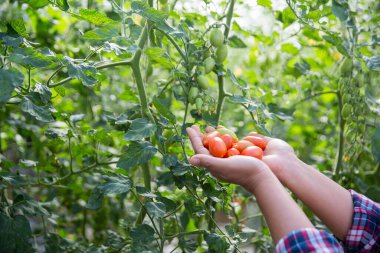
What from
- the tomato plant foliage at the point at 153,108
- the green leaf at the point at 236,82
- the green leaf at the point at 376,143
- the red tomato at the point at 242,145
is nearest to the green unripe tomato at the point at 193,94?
the tomato plant foliage at the point at 153,108

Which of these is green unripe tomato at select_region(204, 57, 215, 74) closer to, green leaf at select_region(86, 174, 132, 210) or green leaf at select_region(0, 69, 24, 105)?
green leaf at select_region(86, 174, 132, 210)

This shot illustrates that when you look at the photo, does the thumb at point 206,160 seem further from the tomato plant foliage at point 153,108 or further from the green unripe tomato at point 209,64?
the green unripe tomato at point 209,64

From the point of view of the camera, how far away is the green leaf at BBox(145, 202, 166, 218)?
46.2 inches

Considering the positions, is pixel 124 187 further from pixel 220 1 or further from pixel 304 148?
pixel 304 148

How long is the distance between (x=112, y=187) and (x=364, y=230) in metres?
0.64

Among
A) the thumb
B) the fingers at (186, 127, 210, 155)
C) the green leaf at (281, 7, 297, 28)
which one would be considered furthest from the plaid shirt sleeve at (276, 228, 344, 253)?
the green leaf at (281, 7, 297, 28)

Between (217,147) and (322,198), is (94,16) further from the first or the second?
(322,198)

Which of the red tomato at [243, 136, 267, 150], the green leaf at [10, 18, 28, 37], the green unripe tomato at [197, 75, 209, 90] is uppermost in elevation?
the green leaf at [10, 18, 28, 37]

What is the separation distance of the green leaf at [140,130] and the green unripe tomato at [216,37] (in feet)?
1.15

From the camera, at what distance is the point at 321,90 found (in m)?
1.98

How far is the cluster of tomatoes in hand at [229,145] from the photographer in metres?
1.14

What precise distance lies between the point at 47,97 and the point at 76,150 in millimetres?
490

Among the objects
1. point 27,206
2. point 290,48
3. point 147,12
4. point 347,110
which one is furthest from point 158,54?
point 290,48

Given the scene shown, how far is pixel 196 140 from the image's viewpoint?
120 cm
